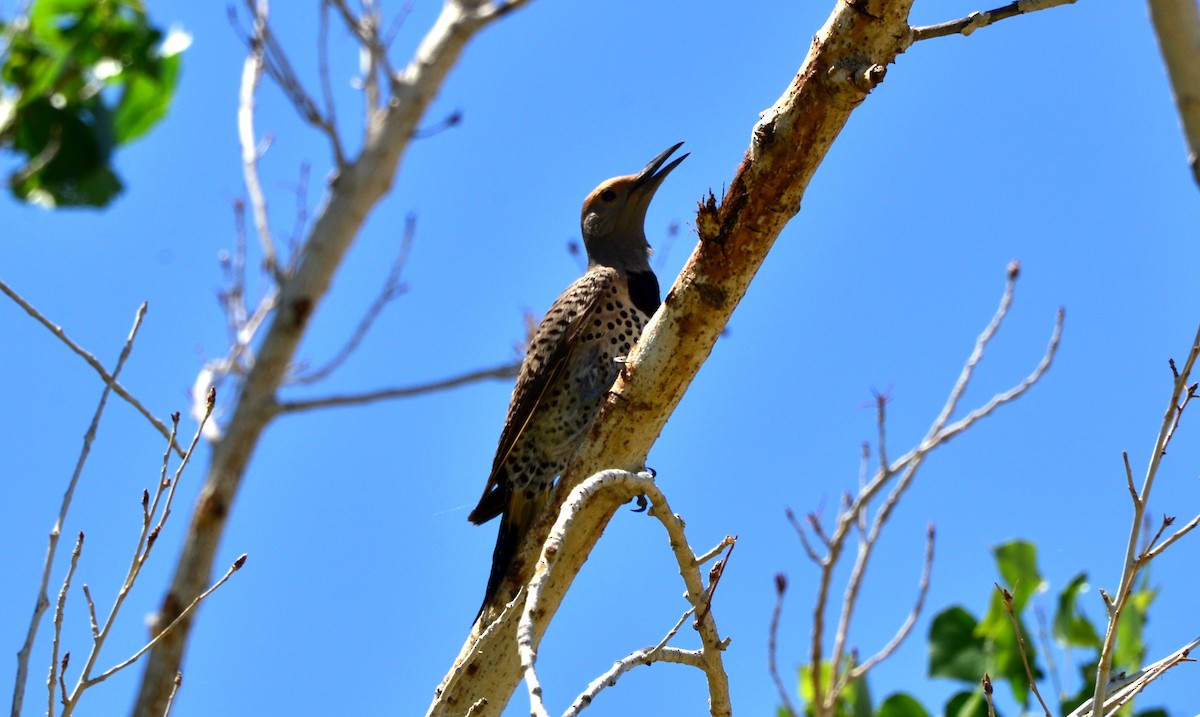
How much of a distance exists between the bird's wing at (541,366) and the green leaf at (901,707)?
2.04m

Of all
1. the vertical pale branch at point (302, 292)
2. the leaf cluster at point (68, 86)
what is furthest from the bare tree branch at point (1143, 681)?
the vertical pale branch at point (302, 292)

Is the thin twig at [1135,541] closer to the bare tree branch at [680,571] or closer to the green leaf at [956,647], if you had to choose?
the bare tree branch at [680,571]

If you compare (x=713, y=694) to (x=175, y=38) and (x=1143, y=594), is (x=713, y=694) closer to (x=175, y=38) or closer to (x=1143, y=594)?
(x=175, y=38)

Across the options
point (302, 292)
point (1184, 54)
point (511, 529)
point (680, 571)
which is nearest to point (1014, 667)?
point (511, 529)

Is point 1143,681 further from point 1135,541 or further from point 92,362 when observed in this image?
point 92,362

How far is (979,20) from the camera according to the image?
11.9 feet

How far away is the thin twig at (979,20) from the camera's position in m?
3.61

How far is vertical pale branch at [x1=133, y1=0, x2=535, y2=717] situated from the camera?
780cm

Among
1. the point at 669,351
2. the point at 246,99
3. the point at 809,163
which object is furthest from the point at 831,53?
the point at 246,99

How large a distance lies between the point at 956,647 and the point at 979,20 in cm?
364

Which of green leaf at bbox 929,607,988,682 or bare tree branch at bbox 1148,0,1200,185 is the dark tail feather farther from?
bare tree branch at bbox 1148,0,1200,185

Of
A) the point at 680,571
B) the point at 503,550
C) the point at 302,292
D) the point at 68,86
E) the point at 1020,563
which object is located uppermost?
the point at 302,292

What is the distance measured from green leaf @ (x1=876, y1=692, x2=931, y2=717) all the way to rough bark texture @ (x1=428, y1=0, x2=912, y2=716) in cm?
248

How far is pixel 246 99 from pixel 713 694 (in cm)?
692
